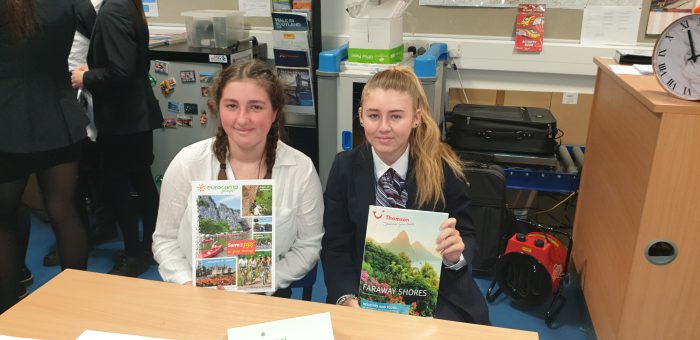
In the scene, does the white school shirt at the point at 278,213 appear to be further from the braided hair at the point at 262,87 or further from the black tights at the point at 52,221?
the black tights at the point at 52,221

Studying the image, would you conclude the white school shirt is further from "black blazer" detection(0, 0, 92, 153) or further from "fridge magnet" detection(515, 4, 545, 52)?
"fridge magnet" detection(515, 4, 545, 52)

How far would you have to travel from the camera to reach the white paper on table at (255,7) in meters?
3.25

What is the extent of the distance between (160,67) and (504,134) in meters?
1.84

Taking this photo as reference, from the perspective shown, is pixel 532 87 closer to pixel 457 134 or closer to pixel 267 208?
pixel 457 134

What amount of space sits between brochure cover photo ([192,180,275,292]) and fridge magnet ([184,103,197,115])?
1.78 metres

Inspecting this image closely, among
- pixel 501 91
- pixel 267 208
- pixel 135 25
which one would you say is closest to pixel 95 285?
pixel 267 208

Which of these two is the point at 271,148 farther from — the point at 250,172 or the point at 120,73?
the point at 120,73

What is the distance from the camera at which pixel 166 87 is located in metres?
2.92

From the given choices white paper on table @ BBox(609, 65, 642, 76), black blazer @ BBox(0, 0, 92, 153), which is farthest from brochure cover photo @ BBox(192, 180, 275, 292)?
white paper on table @ BBox(609, 65, 642, 76)

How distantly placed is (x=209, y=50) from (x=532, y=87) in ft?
5.86

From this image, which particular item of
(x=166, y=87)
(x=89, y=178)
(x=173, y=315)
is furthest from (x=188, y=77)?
(x=173, y=315)

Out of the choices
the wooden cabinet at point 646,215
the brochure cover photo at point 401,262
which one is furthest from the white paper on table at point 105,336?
the wooden cabinet at point 646,215

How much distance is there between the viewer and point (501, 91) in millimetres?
3055

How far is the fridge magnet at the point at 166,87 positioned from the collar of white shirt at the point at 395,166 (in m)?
1.73
